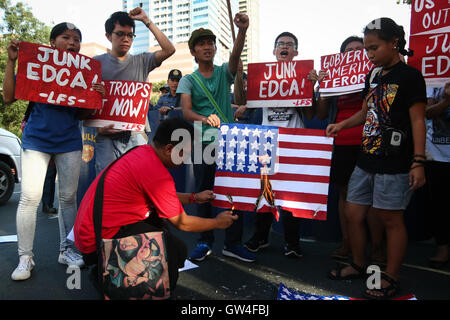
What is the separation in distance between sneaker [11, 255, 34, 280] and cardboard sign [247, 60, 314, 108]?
8.04ft

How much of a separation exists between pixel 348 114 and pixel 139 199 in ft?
7.20

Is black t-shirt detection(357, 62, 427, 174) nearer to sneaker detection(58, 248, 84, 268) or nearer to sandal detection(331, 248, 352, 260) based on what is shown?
sandal detection(331, 248, 352, 260)

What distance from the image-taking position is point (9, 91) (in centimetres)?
270

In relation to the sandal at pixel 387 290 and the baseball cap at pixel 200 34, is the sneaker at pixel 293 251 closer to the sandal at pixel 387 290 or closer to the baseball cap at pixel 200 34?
the sandal at pixel 387 290

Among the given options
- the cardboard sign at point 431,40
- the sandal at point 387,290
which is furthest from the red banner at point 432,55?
the sandal at point 387,290

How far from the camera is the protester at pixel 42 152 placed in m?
2.75

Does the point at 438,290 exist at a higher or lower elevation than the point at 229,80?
lower

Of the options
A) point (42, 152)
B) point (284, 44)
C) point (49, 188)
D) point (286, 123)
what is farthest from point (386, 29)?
point (49, 188)

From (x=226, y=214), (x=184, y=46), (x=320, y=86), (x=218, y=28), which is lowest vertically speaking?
(x=226, y=214)

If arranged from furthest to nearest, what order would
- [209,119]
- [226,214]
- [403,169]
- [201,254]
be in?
[201,254] < [209,119] < [403,169] < [226,214]

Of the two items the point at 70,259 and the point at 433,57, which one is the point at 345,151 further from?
the point at 70,259
